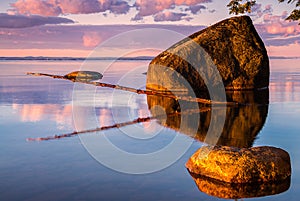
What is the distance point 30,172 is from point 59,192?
55.2 inches

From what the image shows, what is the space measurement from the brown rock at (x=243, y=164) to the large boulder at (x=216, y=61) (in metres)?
13.6

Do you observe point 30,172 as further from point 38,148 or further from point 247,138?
point 247,138

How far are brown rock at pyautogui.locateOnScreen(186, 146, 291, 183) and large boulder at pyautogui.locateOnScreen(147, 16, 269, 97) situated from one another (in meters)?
13.6

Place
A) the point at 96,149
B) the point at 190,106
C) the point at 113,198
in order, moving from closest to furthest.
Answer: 1. the point at 113,198
2. the point at 96,149
3. the point at 190,106

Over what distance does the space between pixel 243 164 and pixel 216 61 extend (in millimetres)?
16300

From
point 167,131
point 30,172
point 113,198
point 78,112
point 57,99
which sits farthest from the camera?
point 57,99

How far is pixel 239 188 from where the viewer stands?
23.6 ft

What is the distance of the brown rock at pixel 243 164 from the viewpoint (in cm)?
753

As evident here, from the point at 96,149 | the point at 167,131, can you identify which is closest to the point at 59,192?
the point at 96,149

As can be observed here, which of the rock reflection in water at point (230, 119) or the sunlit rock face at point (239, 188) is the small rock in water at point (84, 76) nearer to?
the rock reflection in water at point (230, 119)

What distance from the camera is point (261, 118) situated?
14.6m

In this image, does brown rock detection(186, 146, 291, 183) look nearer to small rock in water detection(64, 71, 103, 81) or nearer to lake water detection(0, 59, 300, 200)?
lake water detection(0, 59, 300, 200)

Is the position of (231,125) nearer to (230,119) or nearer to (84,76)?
(230,119)

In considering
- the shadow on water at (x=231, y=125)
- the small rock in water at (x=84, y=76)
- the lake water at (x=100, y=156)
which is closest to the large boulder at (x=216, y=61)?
the shadow on water at (x=231, y=125)
